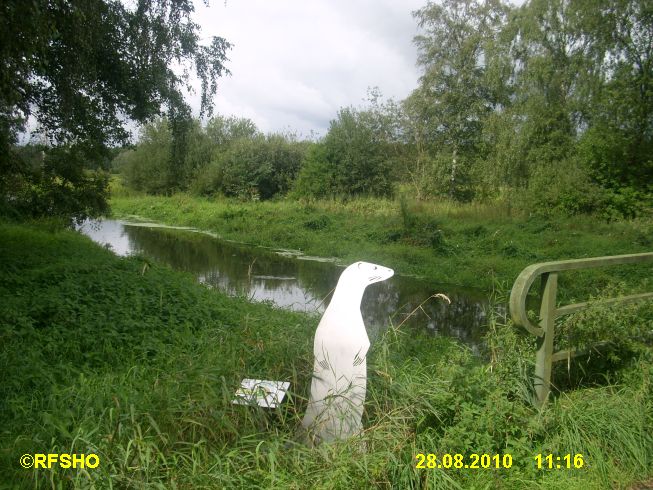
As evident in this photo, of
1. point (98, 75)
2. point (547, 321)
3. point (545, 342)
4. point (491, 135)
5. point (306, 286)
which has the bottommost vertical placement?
point (306, 286)

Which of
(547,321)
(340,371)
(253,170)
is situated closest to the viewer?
(340,371)

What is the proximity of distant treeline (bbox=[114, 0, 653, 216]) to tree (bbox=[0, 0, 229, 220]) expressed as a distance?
115cm

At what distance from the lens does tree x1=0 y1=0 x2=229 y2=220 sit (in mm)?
7016

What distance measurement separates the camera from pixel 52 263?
9383 mm

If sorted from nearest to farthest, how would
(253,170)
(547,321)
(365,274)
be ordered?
(547,321), (365,274), (253,170)

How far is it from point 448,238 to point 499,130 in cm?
787

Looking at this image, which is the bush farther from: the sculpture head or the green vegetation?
the sculpture head

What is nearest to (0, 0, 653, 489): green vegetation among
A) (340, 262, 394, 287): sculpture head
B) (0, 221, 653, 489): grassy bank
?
(0, 221, 653, 489): grassy bank

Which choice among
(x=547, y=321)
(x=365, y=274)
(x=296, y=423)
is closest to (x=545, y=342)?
(x=547, y=321)

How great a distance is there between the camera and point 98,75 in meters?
9.99

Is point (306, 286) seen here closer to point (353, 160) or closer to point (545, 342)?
point (545, 342)

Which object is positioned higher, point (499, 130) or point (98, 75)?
point (499, 130)

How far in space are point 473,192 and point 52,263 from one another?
2142 centimetres

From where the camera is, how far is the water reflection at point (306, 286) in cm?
970
